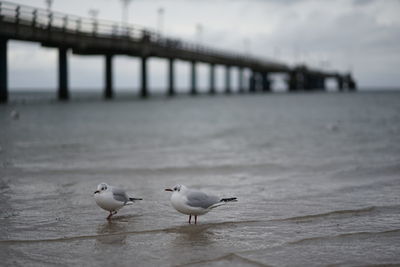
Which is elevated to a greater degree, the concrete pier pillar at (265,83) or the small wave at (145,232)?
the concrete pier pillar at (265,83)

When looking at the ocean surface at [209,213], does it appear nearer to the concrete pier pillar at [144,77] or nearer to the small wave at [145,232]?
the small wave at [145,232]

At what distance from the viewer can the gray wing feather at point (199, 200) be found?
5.00 metres

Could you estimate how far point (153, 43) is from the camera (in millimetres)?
45750

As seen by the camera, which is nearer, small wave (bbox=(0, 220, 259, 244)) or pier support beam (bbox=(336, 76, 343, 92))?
small wave (bbox=(0, 220, 259, 244))

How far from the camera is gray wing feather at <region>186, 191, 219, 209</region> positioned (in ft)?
16.4

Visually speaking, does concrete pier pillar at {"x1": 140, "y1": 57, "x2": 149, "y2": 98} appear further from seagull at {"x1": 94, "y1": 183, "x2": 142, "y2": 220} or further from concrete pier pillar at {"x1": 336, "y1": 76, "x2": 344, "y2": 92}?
concrete pier pillar at {"x1": 336, "y1": 76, "x2": 344, "y2": 92}

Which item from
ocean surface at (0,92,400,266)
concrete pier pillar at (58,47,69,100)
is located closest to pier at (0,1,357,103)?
concrete pier pillar at (58,47,69,100)

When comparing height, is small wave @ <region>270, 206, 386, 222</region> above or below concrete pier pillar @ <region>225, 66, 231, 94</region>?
below

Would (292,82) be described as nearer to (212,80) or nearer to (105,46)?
(212,80)

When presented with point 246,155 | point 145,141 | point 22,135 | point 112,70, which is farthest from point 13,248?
point 112,70

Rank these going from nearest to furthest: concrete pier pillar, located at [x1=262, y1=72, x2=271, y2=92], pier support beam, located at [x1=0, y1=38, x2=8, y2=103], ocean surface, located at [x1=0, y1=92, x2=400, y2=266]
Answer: ocean surface, located at [x1=0, y1=92, x2=400, y2=266] → pier support beam, located at [x1=0, y1=38, x2=8, y2=103] → concrete pier pillar, located at [x1=262, y1=72, x2=271, y2=92]

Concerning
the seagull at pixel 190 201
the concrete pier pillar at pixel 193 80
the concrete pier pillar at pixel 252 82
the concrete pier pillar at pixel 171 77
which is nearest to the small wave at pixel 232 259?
the seagull at pixel 190 201

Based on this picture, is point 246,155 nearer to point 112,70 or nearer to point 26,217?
point 26,217

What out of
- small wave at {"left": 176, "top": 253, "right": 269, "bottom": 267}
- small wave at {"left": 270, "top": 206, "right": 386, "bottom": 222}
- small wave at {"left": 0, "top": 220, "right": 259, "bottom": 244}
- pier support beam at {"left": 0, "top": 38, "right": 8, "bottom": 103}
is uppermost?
pier support beam at {"left": 0, "top": 38, "right": 8, "bottom": 103}
